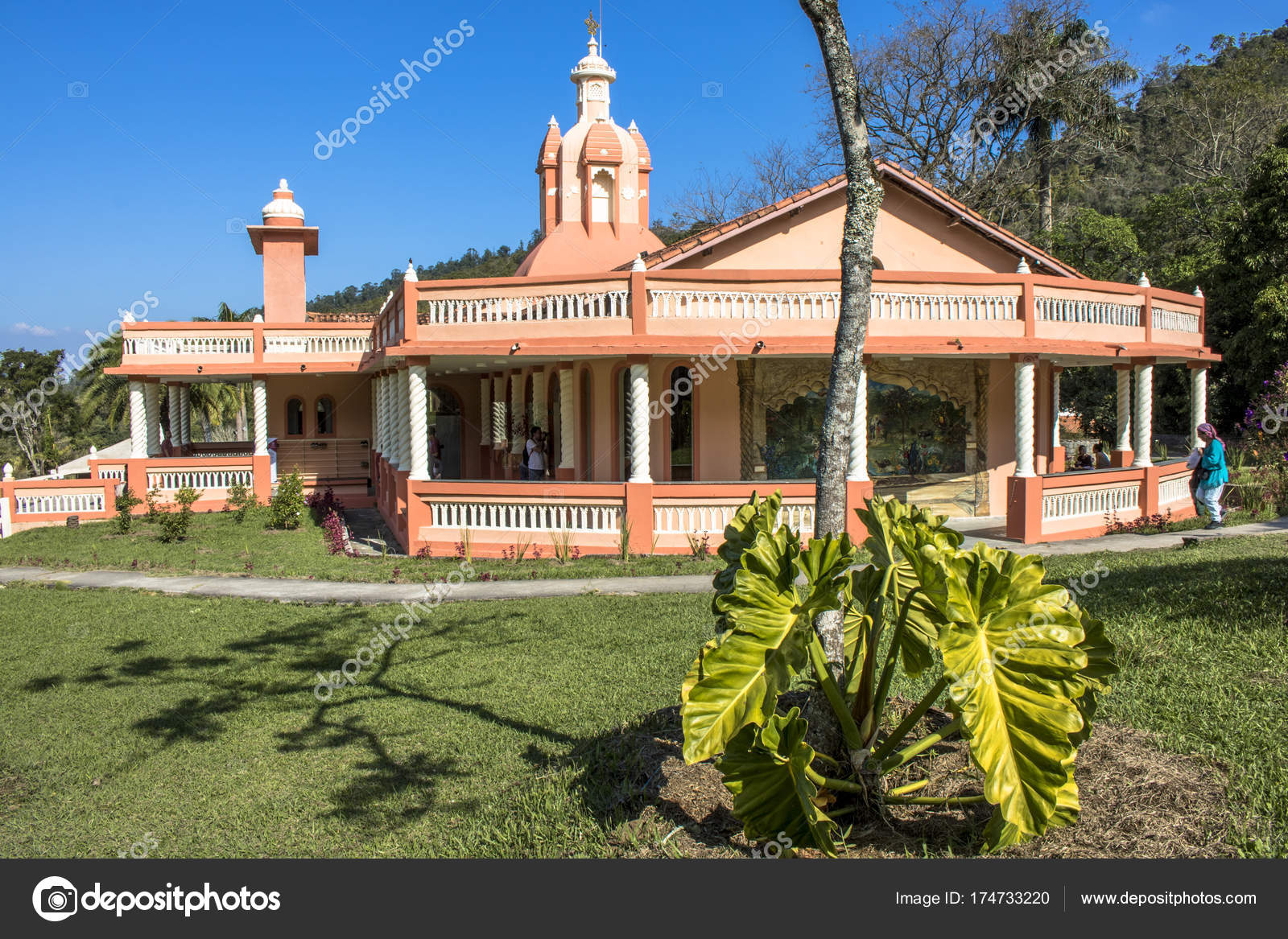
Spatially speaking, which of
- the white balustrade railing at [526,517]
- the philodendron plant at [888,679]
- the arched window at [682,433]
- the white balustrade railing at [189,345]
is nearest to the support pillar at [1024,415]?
the arched window at [682,433]

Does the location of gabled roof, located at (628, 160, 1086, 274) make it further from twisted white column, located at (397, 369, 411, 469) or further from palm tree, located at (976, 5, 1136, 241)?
palm tree, located at (976, 5, 1136, 241)

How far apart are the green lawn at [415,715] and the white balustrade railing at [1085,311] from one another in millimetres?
5712

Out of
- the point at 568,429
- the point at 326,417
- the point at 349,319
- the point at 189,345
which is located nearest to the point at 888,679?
the point at 568,429

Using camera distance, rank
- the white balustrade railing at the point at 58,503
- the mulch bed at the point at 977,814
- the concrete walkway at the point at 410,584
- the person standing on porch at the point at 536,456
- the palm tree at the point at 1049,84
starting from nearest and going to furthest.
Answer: the mulch bed at the point at 977,814 → the concrete walkway at the point at 410,584 → the person standing on porch at the point at 536,456 → the white balustrade railing at the point at 58,503 → the palm tree at the point at 1049,84

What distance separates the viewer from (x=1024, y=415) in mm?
14742

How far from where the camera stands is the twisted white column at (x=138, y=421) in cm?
2228

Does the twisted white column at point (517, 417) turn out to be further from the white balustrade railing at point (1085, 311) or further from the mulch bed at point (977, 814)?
the mulch bed at point (977, 814)

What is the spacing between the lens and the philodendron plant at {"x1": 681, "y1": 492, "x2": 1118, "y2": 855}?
3.52 meters

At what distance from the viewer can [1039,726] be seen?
352 cm

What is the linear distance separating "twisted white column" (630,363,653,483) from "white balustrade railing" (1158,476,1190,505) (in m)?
9.88

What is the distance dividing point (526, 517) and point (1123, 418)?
1409 centimetres

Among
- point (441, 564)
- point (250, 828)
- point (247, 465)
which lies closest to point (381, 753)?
point (250, 828)
